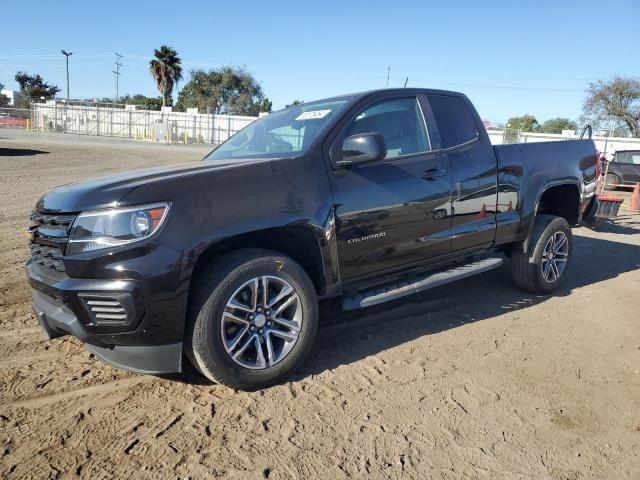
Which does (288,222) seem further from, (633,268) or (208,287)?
(633,268)

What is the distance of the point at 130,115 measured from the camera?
48.0 meters

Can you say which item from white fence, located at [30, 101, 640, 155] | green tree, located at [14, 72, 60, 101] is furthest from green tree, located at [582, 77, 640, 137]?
green tree, located at [14, 72, 60, 101]

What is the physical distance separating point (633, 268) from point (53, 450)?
6.93 meters

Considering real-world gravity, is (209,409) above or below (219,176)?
below

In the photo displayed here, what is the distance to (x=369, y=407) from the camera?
A: 3.07 m

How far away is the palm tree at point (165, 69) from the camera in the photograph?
63.6 metres

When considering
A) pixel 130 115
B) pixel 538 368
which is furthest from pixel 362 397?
pixel 130 115

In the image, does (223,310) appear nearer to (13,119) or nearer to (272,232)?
(272,232)

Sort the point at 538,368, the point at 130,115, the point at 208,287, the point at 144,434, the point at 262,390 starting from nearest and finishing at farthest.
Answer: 1. the point at 144,434
2. the point at 208,287
3. the point at 262,390
4. the point at 538,368
5. the point at 130,115

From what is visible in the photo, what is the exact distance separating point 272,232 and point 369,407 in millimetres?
1260

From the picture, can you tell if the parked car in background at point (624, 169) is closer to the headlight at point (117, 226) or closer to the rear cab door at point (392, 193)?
the rear cab door at point (392, 193)

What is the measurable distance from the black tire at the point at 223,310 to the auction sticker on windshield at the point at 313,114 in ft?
4.21

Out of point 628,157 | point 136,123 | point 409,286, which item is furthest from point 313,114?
point 136,123

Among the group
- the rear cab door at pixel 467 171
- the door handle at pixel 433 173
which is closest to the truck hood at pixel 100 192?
the door handle at pixel 433 173
